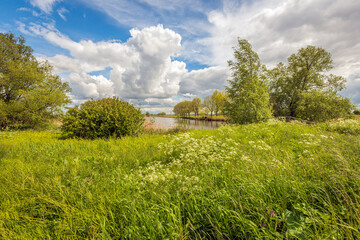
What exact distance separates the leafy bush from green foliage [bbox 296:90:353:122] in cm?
2637

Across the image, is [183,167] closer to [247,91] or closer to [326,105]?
[247,91]

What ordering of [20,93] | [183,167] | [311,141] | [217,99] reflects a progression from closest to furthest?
[183,167], [311,141], [20,93], [217,99]

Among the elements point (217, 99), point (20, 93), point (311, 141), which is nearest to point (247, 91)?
point (311, 141)

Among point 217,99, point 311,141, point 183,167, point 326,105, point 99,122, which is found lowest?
point 183,167

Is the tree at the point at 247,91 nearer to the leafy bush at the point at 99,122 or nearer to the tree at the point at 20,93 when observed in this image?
the leafy bush at the point at 99,122

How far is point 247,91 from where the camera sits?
17078mm

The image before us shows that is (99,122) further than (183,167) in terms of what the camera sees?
Yes

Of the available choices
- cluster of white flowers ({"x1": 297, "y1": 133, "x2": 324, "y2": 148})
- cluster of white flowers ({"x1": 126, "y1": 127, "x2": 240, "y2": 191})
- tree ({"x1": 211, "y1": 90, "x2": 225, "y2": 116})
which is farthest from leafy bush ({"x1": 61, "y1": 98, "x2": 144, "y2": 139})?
tree ({"x1": 211, "y1": 90, "x2": 225, "y2": 116})

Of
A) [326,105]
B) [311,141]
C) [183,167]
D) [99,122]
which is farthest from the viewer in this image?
[326,105]

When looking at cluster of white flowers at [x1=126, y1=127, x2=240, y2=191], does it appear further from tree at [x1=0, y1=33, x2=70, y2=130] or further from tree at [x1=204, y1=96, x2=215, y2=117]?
tree at [x1=204, y1=96, x2=215, y2=117]

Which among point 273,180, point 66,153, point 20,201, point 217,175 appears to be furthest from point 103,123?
point 273,180

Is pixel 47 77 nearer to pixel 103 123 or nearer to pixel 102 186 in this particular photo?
pixel 103 123

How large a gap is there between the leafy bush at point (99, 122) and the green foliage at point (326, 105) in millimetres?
26369

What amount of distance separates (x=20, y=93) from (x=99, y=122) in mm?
13697
